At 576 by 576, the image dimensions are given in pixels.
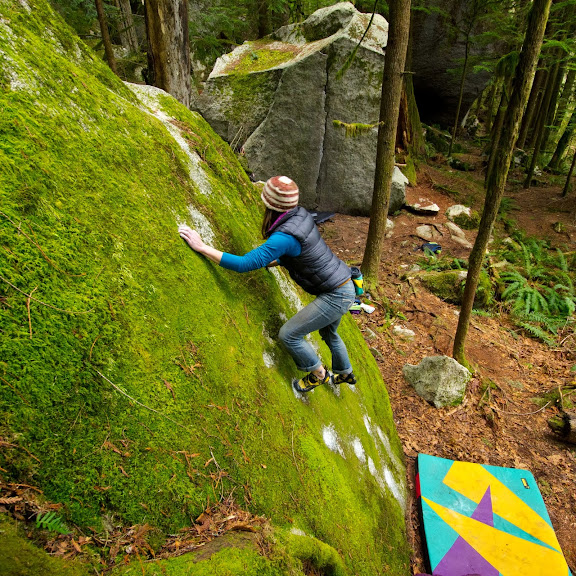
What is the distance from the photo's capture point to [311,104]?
37.0 feet

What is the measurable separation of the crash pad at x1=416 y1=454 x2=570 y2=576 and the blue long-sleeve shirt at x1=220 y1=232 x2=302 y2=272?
371cm

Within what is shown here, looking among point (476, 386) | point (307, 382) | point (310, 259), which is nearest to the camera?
point (310, 259)

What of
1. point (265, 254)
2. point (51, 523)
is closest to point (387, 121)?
point (265, 254)

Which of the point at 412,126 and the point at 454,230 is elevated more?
the point at 412,126

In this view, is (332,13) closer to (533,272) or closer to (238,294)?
(533,272)

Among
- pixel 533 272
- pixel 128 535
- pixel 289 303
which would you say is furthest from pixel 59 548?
pixel 533 272

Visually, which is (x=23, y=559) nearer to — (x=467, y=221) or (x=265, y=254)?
(x=265, y=254)

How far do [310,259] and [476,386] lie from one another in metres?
5.42

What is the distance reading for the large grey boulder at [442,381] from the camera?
6219mm

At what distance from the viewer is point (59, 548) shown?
1374 millimetres

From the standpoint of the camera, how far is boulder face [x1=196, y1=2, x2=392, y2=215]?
1092 centimetres

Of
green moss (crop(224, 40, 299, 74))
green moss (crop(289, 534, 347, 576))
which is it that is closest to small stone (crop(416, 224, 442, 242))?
green moss (crop(224, 40, 299, 74))

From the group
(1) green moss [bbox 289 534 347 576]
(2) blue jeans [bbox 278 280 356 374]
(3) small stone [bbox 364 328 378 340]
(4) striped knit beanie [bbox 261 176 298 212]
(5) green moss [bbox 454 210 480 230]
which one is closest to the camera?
(1) green moss [bbox 289 534 347 576]

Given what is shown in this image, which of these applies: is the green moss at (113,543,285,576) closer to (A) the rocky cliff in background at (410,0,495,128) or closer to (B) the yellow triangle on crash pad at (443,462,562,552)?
(B) the yellow triangle on crash pad at (443,462,562,552)
